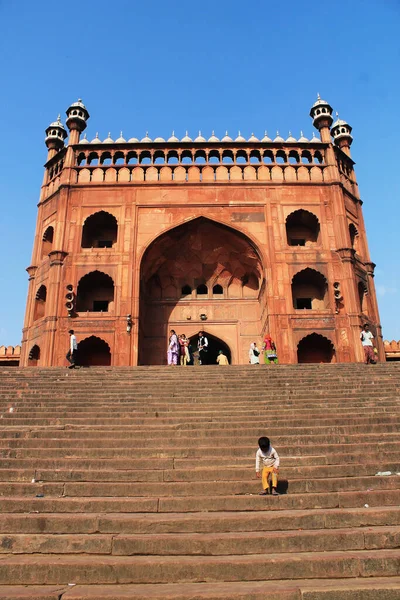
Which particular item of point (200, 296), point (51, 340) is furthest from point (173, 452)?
point (200, 296)

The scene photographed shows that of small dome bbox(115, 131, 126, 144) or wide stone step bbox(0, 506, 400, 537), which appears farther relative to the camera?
small dome bbox(115, 131, 126, 144)

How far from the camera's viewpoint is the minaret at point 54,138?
75.0 feet

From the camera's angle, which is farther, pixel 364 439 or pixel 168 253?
pixel 168 253

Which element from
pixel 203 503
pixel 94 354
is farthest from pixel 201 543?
pixel 94 354

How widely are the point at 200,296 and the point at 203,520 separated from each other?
17.1m

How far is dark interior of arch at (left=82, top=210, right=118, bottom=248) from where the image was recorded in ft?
68.6

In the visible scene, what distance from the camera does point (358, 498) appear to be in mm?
5184

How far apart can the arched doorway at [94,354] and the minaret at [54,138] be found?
31.2ft

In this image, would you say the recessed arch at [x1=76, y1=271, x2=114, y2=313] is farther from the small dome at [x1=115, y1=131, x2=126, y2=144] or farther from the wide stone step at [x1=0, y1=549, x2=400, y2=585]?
the wide stone step at [x1=0, y1=549, x2=400, y2=585]

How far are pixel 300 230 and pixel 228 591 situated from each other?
19.0 metres

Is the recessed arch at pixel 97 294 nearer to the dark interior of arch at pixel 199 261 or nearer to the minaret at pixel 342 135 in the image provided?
the dark interior of arch at pixel 199 261

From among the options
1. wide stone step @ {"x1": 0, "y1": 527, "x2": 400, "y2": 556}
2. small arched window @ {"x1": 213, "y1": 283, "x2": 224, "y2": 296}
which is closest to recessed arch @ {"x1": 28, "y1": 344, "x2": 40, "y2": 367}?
small arched window @ {"x1": 213, "y1": 283, "x2": 224, "y2": 296}

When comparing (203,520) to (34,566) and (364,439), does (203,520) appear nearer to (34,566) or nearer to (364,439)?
(34,566)

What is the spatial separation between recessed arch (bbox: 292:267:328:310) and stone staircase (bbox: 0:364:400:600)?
9.79 m
